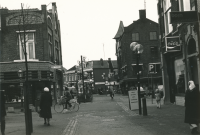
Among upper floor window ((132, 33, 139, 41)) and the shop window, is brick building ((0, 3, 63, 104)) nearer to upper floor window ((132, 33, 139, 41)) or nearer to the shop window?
the shop window

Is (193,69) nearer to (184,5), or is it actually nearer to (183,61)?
(183,61)

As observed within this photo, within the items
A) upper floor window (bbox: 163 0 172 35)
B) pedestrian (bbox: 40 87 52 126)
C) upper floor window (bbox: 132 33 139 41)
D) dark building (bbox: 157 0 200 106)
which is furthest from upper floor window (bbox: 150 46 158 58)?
pedestrian (bbox: 40 87 52 126)

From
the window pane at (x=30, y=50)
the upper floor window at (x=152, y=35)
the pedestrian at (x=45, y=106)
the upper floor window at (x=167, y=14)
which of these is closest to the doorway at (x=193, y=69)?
the upper floor window at (x=167, y=14)

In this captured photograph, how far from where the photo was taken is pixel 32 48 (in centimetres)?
3394

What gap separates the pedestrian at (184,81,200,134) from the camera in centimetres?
1051

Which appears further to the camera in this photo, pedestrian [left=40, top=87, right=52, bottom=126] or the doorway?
the doorway

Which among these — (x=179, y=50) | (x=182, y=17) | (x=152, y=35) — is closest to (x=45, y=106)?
(x=182, y=17)

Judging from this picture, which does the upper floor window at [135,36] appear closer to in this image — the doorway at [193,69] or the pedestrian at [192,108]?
the doorway at [193,69]

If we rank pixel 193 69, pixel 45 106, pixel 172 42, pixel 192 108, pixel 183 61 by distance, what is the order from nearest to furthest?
pixel 192 108 < pixel 45 106 < pixel 193 69 < pixel 172 42 < pixel 183 61

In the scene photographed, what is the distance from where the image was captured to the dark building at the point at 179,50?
19.3 metres

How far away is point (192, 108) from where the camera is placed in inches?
420

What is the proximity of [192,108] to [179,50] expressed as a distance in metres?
11.8

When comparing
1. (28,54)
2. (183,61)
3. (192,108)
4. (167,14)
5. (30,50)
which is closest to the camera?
(192,108)

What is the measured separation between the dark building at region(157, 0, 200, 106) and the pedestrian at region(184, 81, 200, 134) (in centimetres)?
573
